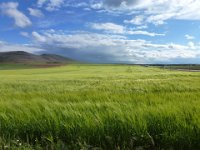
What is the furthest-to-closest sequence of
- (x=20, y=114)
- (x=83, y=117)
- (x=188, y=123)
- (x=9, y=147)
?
(x=20, y=114)
(x=83, y=117)
(x=188, y=123)
(x=9, y=147)

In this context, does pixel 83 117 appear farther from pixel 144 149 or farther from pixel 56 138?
pixel 144 149

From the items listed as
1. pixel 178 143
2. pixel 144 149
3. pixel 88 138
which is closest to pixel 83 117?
pixel 88 138

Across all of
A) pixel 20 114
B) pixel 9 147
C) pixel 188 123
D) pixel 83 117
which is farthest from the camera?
pixel 20 114

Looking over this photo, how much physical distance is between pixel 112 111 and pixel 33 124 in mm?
1491

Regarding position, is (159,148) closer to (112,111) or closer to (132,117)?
(132,117)

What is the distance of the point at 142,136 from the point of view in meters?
4.98

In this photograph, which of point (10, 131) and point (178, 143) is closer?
point (178, 143)

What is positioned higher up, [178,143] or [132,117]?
[132,117]

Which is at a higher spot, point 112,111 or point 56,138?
point 112,111

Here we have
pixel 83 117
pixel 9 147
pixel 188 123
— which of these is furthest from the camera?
pixel 83 117

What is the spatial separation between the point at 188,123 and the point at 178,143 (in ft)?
1.31

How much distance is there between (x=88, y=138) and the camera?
524 centimetres

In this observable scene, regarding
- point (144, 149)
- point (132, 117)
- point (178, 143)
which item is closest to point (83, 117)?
point (132, 117)

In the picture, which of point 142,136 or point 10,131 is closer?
point 142,136
